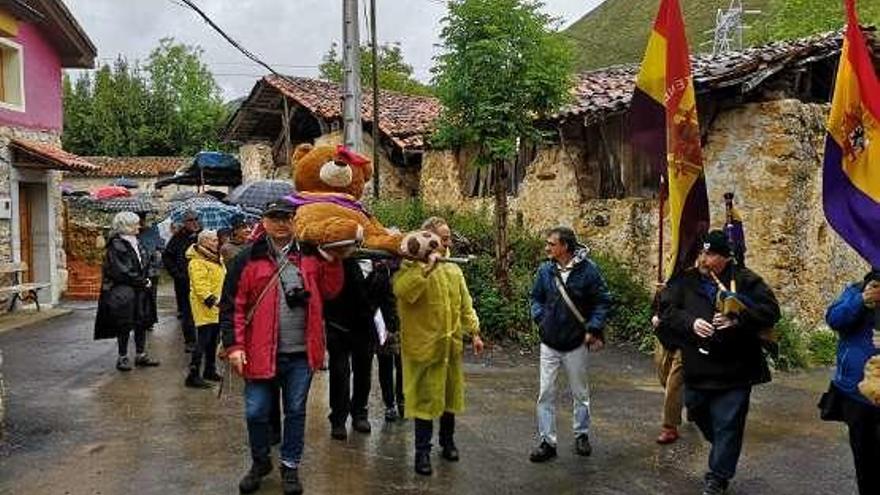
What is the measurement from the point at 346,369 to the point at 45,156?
30.4ft

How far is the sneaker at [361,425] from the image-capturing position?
20.7 feet

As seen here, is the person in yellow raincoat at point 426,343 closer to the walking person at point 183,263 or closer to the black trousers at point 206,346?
the black trousers at point 206,346

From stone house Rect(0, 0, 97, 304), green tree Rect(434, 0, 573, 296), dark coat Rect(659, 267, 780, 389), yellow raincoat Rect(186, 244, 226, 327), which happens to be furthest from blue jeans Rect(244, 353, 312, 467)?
stone house Rect(0, 0, 97, 304)

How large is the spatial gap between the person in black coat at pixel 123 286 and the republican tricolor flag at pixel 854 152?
21.3 feet

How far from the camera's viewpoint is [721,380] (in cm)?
484

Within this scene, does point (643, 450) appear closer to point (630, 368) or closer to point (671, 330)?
point (671, 330)

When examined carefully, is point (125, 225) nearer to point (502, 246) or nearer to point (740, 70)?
point (502, 246)

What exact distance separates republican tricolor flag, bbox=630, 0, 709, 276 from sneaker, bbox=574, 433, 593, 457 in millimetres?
1421

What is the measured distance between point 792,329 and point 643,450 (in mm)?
4672

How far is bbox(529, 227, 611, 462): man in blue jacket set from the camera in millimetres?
5715

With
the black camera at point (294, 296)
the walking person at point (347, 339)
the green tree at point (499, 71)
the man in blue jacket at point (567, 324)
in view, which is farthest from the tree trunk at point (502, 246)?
the black camera at point (294, 296)

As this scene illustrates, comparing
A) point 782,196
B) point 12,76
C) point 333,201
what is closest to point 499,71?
point 782,196

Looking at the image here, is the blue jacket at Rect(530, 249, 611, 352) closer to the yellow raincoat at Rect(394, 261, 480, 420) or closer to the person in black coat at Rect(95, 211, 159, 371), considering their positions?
the yellow raincoat at Rect(394, 261, 480, 420)

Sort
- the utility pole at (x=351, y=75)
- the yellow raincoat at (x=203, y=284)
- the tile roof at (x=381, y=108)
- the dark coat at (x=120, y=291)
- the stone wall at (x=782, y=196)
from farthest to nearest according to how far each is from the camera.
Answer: the tile roof at (x=381, y=108) < the utility pole at (x=351, y=75) < the stone wall at (x=782, y=196) < the dark coat at (x=120, y=291) < the yellow raincoat at (x=203, y=284)
